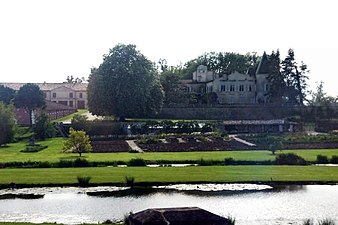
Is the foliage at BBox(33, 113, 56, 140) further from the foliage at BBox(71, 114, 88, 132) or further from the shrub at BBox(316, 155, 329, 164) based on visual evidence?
the shrub at BBox(316, 155, 329, 164)

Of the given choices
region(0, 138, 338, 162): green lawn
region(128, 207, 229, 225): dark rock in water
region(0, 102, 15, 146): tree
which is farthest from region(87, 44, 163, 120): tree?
region(128, 207, 229, 225): dark rock in water

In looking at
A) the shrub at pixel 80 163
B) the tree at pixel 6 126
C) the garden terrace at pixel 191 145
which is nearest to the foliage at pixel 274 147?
the garden terrace at pixel 191 145

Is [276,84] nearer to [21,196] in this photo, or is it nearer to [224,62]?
[224,62]

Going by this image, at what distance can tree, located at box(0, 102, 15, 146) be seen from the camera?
70062 millimetres

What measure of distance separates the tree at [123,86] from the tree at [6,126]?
19160 millimetres

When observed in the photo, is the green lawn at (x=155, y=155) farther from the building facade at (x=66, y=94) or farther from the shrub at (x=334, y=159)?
the building facade at (x=66, y=94)

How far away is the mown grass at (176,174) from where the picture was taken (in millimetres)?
40219

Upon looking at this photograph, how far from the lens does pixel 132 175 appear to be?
41781 millimetres

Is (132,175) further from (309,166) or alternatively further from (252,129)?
(252,129)

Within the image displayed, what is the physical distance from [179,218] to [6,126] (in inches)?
2111

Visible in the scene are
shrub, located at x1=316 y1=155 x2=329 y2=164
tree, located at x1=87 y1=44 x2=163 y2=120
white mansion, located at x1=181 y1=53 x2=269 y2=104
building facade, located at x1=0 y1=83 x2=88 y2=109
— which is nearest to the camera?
shrub, located at x1=316 y1=155 x2=329 y2=164

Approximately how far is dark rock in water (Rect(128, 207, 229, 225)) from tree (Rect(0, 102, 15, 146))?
170 ft

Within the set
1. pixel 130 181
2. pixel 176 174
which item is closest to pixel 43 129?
pixel 176 174

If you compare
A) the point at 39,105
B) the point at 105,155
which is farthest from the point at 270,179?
the point at 39,105
